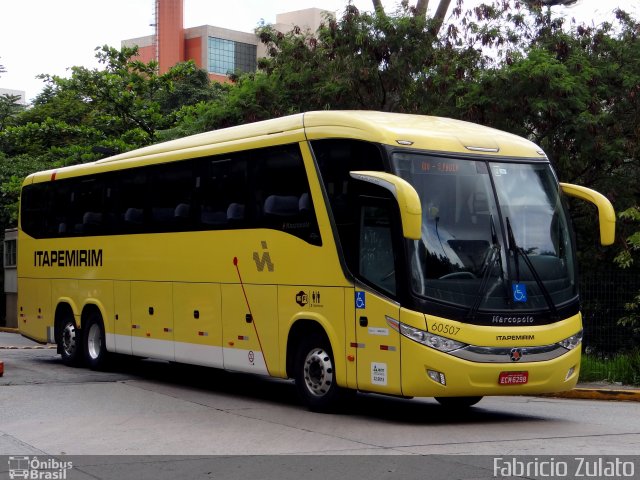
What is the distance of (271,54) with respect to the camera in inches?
1037

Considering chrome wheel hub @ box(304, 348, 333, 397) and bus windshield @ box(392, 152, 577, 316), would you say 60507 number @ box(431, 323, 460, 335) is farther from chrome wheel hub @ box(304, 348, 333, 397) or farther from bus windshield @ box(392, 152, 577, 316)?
chrome wheel hub @ box(304, 348, 333, 397)

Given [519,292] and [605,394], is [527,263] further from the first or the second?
[605,394]

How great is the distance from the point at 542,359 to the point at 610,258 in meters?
8.93

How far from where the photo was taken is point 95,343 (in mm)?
19531

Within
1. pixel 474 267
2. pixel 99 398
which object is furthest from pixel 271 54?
pixel 474 267

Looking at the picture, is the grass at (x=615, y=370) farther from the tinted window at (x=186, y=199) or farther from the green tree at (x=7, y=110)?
the green tree at (x=7, y=110)

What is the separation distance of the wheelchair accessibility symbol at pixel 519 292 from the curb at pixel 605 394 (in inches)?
170

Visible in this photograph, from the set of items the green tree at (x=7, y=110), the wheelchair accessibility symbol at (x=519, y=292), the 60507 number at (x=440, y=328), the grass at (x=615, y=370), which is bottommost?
the grass at (x=615, y=370)

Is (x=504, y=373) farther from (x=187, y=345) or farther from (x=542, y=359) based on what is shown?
(x=187, y=345)

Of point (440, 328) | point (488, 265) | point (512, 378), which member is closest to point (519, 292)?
point (488, 265)

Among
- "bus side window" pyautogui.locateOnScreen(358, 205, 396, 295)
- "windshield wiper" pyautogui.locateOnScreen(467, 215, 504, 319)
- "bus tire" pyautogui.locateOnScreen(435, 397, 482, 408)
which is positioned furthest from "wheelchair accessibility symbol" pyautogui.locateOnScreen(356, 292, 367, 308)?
"bus tire" pyautogui.locateOnScreen(435, 397, 482, 408)

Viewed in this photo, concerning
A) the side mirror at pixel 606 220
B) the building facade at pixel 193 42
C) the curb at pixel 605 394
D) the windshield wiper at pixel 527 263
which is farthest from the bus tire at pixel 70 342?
the building facade at pixel 193 42

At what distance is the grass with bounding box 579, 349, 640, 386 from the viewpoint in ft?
55.3

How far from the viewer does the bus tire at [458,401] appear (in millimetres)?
13773
